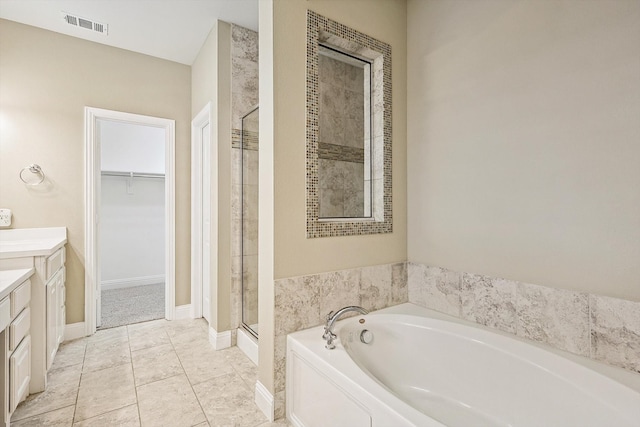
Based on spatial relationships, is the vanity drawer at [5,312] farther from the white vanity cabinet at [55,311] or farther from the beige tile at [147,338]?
the beige tile at [147,338]

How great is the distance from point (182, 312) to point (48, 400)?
138 cm

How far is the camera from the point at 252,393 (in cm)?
194

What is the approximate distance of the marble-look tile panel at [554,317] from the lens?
4.64 ft

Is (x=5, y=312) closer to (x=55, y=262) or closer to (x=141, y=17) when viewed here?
(x=55, y=262)

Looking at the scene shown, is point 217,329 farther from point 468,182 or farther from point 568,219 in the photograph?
point 568,219

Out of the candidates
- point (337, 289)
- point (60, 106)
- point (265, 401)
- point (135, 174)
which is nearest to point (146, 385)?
point (265, 401)

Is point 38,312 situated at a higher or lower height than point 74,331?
higher

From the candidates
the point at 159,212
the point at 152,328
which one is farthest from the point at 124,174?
the point at 152,328

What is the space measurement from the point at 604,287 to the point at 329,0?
2080 mm

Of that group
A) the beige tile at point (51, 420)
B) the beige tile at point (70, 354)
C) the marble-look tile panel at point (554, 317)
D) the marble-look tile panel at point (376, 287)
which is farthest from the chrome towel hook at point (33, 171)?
the marble-look tile panel at point (554, 317)

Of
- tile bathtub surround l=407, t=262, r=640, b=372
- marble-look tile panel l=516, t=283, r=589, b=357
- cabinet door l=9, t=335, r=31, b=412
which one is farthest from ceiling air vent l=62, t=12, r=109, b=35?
marble-look tile panel l=516, t=283, r=589, b=357

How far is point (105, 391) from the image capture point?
1939 millimetres

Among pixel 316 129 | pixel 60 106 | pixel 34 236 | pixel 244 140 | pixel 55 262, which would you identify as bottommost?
pixel 55 262

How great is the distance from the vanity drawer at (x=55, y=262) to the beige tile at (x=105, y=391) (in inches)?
30.0
